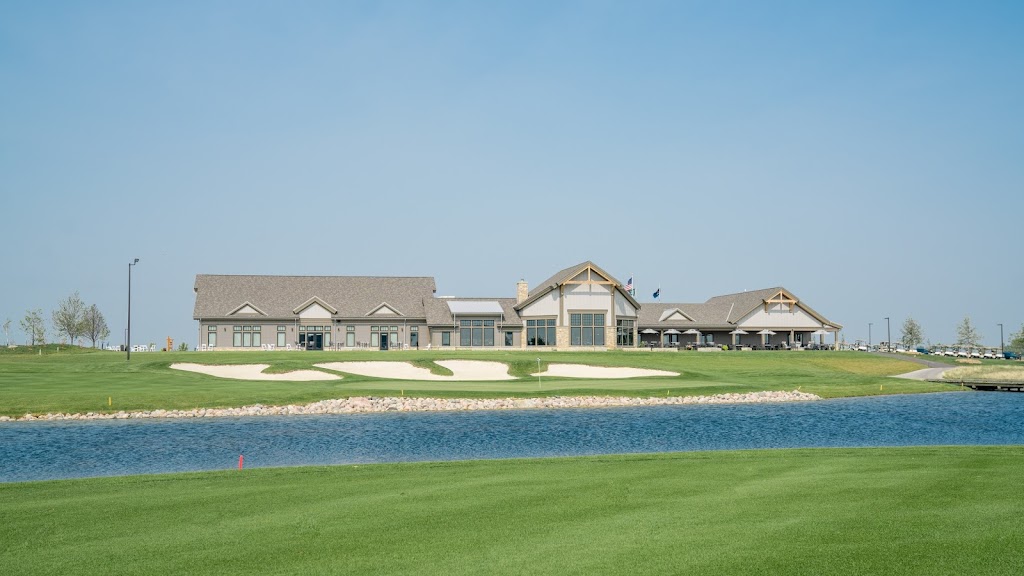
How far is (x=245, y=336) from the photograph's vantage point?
73.8 meters

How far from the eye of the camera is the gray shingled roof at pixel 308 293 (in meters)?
74.4

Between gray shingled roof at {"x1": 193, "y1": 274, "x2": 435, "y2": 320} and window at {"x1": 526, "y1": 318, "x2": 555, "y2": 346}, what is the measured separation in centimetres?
1054

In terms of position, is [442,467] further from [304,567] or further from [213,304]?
[213,304]

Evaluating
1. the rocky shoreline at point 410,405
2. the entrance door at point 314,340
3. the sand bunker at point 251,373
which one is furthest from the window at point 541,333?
the rocky shoreline at point 410,405

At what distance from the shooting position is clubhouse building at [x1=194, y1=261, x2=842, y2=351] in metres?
70.9

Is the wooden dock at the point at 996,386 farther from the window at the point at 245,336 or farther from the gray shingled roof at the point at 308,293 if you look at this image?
the window at the point at 245,336

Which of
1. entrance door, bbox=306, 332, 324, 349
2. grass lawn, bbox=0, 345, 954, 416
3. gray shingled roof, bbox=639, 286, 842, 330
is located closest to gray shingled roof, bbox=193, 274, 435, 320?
entrance door, bbox=306, 332, 324, 349

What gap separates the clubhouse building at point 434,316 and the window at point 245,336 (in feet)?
0.30

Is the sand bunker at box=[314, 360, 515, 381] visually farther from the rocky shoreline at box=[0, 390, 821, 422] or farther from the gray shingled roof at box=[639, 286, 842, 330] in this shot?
the gray shingled roof at box=[639, 286, 842, 330]

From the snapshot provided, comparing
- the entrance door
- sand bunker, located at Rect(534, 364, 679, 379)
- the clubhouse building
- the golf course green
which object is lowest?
the golf course green

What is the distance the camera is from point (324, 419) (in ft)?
108

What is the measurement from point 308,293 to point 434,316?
42.2ft

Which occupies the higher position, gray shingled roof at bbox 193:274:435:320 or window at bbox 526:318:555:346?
gray shingled roof at bbox 193:274:435:320

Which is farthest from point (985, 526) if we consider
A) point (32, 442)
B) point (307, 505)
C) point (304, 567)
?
point (32, 442)
